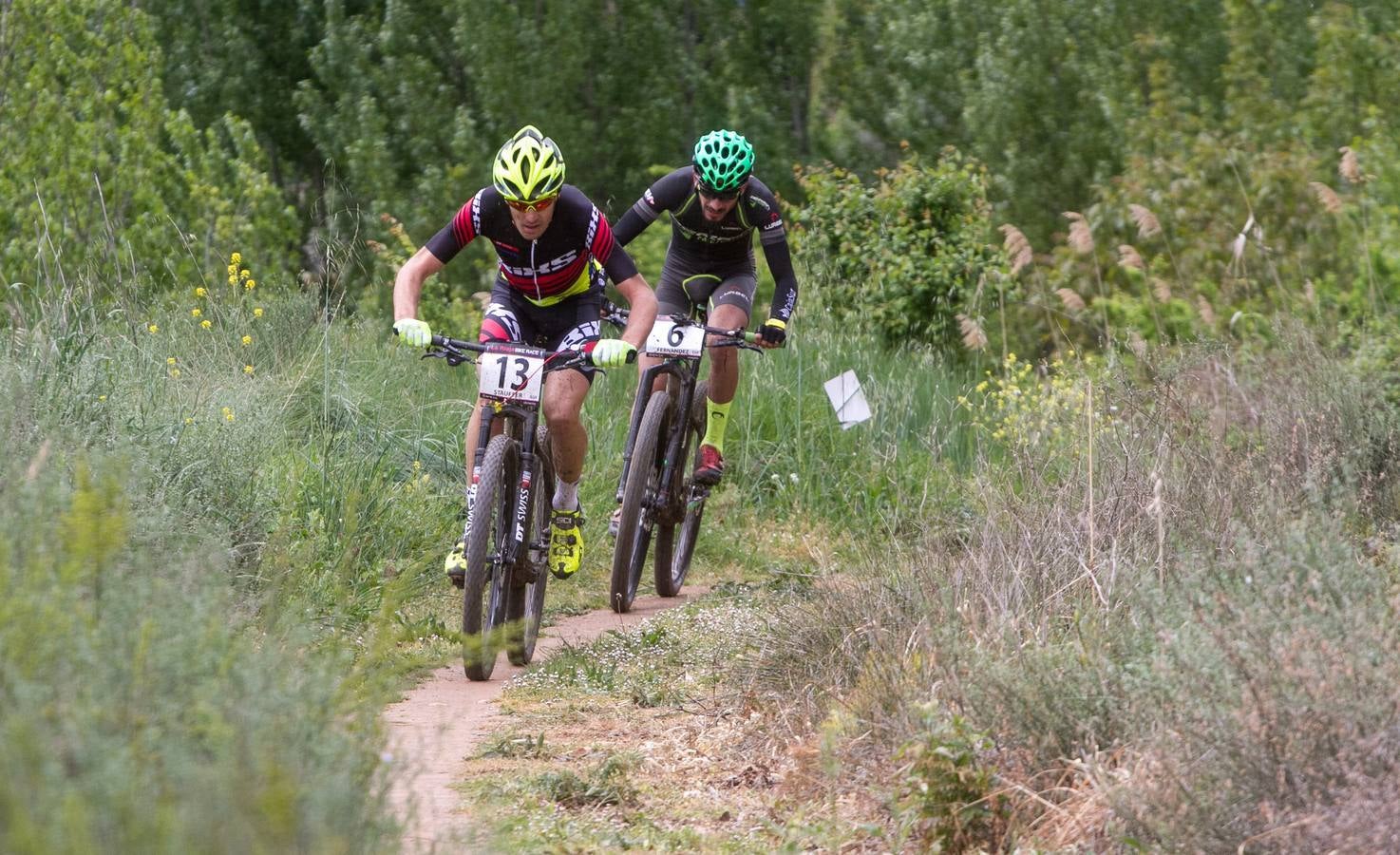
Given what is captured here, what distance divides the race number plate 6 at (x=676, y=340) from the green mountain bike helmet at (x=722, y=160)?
0.70 meters

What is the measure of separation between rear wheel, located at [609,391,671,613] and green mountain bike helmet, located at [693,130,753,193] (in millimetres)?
1045

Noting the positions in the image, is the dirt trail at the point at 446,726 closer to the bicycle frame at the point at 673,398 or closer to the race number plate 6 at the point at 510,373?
the bicycle frame at the point at 673,398

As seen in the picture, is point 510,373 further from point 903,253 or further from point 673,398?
point 903,253

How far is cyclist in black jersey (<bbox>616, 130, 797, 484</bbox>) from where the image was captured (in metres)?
8.61

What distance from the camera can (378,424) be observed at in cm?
A: 943

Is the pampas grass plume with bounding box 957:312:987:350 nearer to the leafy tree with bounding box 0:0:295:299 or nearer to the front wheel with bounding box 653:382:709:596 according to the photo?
the front wheel with bounding box 653:382:709:596

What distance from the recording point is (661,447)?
8.44 metres

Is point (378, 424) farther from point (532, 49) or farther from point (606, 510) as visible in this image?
point (532, 49)

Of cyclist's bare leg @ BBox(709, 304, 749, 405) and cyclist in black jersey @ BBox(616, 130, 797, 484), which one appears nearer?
cyclist in black jersey @ BBox(616, 130, 797, 484)

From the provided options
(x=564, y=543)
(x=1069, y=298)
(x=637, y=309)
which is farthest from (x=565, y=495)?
(x=1069, y=298)

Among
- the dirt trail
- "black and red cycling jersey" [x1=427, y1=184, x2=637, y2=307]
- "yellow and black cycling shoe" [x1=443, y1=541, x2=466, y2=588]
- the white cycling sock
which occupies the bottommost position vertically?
the dirt trail

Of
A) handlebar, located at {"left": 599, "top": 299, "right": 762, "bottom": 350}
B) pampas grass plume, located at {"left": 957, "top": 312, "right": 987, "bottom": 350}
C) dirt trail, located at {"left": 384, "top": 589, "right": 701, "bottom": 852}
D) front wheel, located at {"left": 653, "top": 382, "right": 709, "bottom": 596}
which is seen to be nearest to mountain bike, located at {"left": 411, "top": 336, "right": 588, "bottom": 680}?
dirt trail, located at {"left": 384, "top": 589, "right": 701, "bottom": 852}

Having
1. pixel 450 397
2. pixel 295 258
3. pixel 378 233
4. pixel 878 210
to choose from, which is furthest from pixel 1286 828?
pixel 378 233

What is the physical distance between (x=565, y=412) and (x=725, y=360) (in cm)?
201
